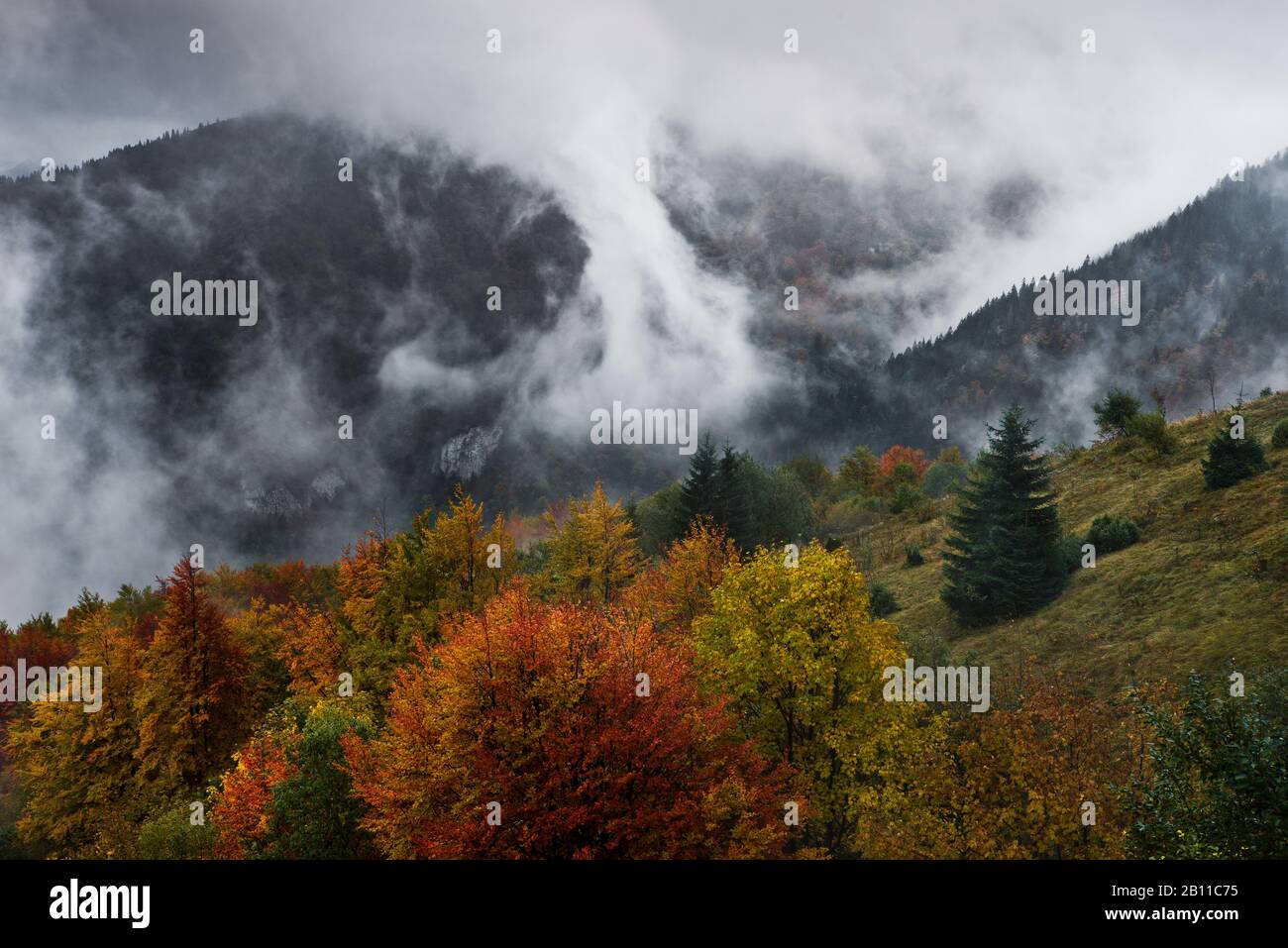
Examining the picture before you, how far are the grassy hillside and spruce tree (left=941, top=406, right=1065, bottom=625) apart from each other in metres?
1.50

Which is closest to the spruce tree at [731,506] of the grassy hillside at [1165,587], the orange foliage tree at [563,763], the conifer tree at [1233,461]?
the grassy hillside at [1165,587]

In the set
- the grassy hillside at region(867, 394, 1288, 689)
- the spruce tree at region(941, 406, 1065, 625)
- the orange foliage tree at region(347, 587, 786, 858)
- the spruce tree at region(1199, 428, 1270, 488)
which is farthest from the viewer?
the spruce tree at region(941, 406, 1065, 625)

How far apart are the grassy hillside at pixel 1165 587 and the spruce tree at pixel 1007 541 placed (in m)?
1.50

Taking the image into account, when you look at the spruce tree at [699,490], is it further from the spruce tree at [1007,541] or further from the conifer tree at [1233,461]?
the conifer tree at [1233,461]

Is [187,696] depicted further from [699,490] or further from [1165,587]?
[1165,587]

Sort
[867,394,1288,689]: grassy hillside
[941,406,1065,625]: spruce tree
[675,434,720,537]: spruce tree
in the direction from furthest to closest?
[675,434,720,537]: spruce tree
[941,406,1065,625]: spruce tree
[867,394,1288,689]: grassy hillside

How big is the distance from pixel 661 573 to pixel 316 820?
29.8 meters

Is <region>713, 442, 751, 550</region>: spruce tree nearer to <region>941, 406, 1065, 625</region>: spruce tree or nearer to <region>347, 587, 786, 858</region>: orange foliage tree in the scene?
<region>941, 406, 1065, 625</region>: spruce tree

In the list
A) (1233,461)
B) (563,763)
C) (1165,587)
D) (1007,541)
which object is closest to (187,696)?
(563,763)

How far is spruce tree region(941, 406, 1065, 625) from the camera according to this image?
45812 mm

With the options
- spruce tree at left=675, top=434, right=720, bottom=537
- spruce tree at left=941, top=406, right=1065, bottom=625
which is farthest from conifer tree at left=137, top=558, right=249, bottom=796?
spruce tree at left=941, top=406, right=1065, bottom=625

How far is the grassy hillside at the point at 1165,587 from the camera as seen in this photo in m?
32.8

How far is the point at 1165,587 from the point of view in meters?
39.0

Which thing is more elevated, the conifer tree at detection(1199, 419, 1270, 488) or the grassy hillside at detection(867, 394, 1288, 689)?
the conifer tree at detection(1199, 419, 1270, 488)
